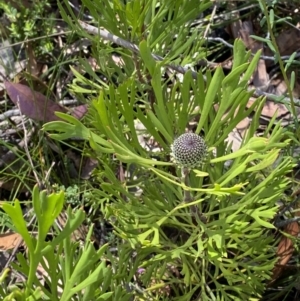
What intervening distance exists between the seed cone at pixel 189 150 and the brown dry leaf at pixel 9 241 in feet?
3.00

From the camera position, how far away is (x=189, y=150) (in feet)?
4.69

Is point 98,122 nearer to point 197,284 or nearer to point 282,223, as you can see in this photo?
point 197,284

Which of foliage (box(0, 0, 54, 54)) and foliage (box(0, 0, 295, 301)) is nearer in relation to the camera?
foliage (box(0, 0, 295, 301))

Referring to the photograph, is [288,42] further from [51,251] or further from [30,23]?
[51,251]

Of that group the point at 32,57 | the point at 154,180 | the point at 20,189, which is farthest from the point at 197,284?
the point at 32,57

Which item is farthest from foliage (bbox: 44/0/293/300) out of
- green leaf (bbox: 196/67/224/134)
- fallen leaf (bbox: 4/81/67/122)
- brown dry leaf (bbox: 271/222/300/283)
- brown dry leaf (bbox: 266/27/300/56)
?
brown dry leaf (bbox: 266/27/300/56)

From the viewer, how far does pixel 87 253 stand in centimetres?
121

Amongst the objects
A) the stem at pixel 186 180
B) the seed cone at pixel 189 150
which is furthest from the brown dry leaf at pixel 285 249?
the seed cone at pixel 189 150

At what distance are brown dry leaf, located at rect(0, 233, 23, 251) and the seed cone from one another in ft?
3.00

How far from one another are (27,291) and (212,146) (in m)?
Answer: 0.59

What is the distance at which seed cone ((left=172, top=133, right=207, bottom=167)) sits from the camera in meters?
1.43

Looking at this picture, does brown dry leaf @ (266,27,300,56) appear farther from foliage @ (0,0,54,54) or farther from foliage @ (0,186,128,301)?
foliage @ (0,186,128,301)

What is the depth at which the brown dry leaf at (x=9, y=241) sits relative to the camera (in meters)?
2.14

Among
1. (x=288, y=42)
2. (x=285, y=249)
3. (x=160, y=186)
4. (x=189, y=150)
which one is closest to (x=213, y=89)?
(x=189, y=150)
